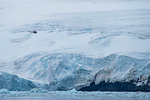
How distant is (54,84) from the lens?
51.5 ft

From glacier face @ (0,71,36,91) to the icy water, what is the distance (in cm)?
47

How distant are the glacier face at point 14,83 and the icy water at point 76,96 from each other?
47 cm

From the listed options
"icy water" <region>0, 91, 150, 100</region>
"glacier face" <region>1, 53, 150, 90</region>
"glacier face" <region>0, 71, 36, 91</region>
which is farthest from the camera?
"glacier face" <region>0, 71, 36, 91</region>

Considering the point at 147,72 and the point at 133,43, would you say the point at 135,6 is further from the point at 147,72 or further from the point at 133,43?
the point at 147,72

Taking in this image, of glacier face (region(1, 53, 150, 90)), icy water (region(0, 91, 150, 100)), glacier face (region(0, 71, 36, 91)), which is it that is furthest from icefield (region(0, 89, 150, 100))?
glacier face (region(1, 53, 150, 90))

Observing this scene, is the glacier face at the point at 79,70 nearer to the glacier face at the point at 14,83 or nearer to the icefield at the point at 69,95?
the glacier face at the point at 14,83

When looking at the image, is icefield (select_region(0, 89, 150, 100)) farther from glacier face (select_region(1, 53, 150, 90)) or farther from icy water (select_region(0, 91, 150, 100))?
glacier face (select_region(1, 53, 150, 90))

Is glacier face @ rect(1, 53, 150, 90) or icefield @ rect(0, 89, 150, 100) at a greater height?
glacier face @ rect(1, 53, 150, 90)

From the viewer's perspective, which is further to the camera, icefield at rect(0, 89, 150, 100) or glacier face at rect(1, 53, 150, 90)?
glacier face at rect(1, 53, 150, 90)

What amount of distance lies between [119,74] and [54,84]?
2141mm

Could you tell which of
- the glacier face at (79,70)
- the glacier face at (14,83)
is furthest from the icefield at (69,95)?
the glacier face at (79,70)

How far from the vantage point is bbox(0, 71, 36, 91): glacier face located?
15.7 metres

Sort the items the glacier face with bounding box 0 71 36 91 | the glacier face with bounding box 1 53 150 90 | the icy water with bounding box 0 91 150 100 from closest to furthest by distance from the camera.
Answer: the icy water with bounding box 0 91 150 100, the glacier face with bounding box 1 53 150 90, the glacier face with bounding box 0 71 36 91

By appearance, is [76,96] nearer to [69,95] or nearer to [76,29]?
[69,95]
